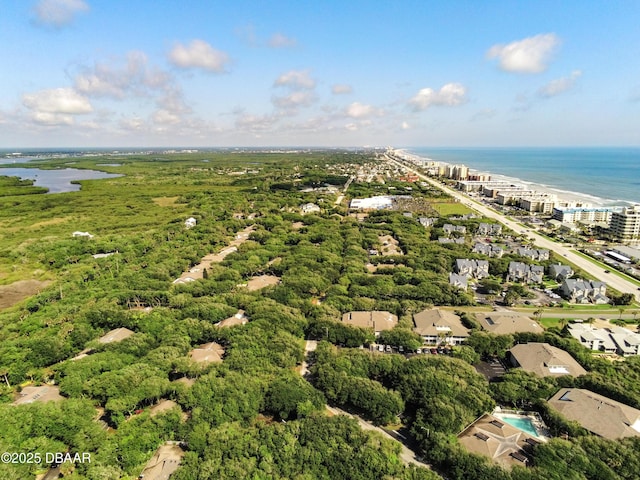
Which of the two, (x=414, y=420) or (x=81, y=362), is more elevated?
(x=81, y=362)

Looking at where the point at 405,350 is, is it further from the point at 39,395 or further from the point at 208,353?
the point at 39,395

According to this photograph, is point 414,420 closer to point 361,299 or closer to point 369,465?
point 369,465

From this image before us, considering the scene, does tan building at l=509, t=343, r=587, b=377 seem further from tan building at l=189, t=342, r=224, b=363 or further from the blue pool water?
tan building at l=189, t=342, r=224, b=363

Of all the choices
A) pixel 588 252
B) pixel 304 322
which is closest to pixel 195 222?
pixel 304 322

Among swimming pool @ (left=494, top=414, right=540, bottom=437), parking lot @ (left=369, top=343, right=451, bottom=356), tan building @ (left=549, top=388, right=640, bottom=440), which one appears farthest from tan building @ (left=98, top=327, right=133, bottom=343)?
tan building @ (left=549, top=388, right=640, bottom=440)

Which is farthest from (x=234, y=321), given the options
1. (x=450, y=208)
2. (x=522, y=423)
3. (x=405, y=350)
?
(x=450, y=208)

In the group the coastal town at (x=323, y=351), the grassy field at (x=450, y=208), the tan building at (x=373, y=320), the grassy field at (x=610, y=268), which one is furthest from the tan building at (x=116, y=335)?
the grassy field at (x=450, y=208)

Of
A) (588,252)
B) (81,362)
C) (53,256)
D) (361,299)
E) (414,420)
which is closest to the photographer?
(414,420)
